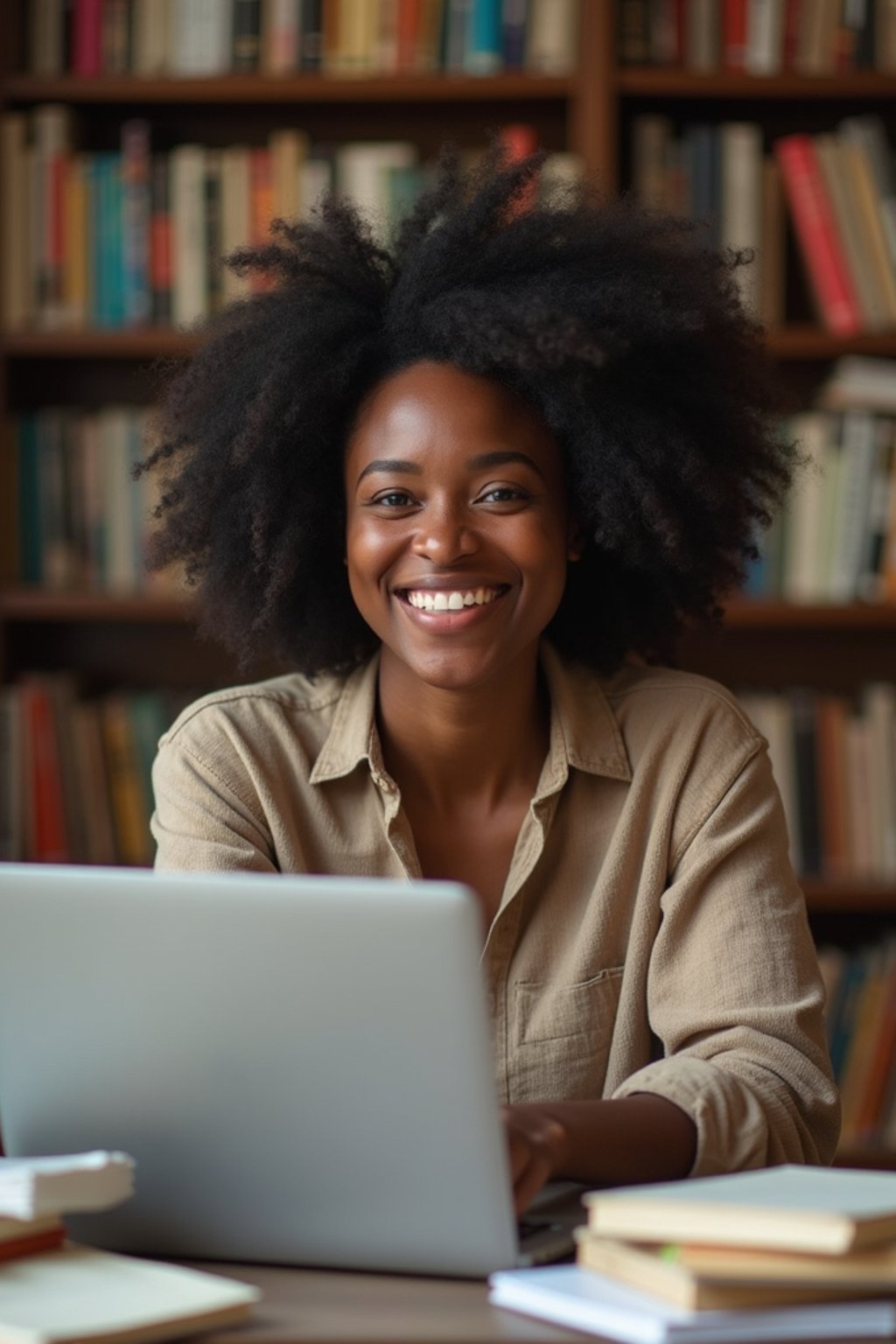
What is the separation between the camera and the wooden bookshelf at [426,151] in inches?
106

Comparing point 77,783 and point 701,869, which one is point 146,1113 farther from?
point 77,783

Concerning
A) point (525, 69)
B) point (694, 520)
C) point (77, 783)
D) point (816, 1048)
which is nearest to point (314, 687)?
point (694, 520)

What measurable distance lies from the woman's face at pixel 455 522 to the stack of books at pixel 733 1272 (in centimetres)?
70

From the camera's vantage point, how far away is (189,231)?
9.01 ft

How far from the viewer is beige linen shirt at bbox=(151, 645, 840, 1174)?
4.70ft

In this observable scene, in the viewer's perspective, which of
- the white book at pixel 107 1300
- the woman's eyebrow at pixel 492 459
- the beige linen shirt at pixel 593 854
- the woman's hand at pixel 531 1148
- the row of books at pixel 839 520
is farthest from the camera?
the row of books at pixel 839 520

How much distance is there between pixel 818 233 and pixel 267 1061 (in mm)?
2038

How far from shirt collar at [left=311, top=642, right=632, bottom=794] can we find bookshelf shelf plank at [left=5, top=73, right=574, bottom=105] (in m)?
1.35

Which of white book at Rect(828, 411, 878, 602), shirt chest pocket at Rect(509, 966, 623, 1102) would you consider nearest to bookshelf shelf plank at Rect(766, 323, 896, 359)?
white book at Rect(828, 411, 878, 602)

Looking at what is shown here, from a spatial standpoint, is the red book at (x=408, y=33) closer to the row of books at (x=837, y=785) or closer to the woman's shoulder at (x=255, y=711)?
the row of books at (x=837, y=785)

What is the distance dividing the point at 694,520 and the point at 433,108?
1499 mm

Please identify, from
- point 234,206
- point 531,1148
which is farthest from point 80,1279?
point 234,206

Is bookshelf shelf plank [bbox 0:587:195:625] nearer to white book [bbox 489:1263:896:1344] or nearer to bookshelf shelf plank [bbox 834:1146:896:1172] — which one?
Result: bookshelf shelf plank [bbox 834:1146:896:1172]

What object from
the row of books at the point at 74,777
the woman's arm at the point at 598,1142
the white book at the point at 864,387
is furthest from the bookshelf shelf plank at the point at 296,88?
the woman's arm at the point at 598,1142
